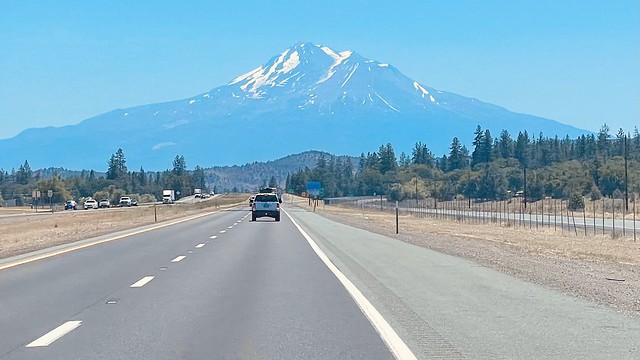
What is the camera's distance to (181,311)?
1350 centimetres

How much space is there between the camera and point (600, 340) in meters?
10.8

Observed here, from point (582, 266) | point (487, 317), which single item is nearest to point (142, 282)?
point (487, 317)

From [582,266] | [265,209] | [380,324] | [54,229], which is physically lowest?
[582,266]

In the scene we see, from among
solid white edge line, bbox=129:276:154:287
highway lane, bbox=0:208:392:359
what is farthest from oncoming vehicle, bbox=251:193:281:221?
solid white edge line, bbox=129:276:154:287

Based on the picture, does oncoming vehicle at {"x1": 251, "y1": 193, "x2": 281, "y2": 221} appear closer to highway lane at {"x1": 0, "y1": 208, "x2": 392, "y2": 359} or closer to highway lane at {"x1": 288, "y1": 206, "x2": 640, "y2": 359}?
highway lane at {"x1": 0, "y1": 208, "x2": 392, "y2": 359}

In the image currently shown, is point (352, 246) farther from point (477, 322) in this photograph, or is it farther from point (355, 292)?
point (477, 322)

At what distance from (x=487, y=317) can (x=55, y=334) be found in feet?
19.0

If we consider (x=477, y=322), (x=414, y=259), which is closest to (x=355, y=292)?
(x=477, y=322)

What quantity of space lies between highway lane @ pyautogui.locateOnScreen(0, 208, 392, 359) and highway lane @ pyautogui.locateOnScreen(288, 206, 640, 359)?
62cm

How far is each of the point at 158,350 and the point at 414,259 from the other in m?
15.4

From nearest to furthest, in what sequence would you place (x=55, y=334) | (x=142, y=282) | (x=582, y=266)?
(x=55, y=334), (x=142, y=282), (x=582, y=266)

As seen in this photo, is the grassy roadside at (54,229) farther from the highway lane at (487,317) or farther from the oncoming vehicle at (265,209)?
the highway lane at (487,317)

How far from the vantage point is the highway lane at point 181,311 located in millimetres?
10297

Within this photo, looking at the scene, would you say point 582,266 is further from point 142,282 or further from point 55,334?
point 55,334
